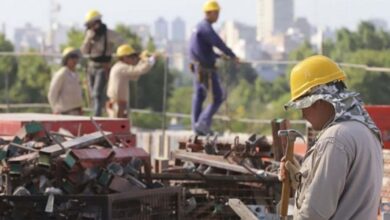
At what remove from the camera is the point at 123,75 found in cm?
1848

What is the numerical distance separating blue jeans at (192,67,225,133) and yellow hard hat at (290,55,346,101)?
11.2 metres

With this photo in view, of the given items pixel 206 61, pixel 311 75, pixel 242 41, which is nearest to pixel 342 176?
pixel 311 75

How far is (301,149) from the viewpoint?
1316cm

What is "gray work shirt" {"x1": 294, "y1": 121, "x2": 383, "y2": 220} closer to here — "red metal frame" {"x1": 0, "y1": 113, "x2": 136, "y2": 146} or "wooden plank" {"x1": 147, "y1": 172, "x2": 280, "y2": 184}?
"wooden plank" {"x1": 147, "y1": 172, "x2": 280, "y2": 184}

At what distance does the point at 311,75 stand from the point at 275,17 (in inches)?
7180

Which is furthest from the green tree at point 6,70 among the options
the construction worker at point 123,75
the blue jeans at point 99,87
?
the construction worker at point 123,75

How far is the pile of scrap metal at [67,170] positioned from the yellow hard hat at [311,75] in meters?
2.87

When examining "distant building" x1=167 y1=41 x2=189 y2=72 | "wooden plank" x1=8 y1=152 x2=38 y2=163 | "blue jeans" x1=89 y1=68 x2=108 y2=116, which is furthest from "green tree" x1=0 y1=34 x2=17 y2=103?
"wooden plank" x1=8 y1=152 x2=38 y2=163

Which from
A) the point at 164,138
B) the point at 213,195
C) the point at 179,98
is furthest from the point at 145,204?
the point at 179,98

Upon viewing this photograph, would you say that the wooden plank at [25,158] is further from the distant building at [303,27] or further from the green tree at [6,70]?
the distant building at [303,27]

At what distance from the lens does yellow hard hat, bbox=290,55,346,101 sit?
21.5ft

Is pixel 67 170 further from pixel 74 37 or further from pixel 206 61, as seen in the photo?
pixel 74 37

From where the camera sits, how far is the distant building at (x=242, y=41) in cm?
13675

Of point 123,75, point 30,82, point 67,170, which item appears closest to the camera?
point 67,170
